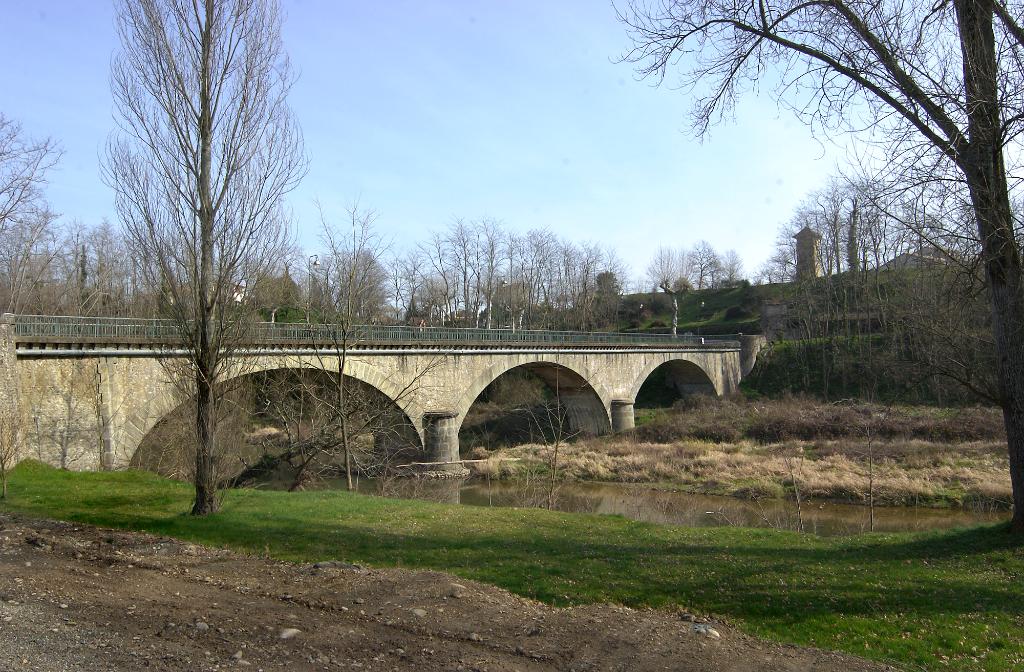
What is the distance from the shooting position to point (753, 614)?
6.71 metres

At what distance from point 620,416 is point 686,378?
43.2 feet

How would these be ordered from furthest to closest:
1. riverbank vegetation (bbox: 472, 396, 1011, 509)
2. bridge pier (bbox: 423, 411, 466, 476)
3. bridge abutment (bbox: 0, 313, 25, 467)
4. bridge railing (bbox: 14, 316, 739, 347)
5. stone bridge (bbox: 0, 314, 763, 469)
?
bridge pier (bbox: 423, 411, 466, 476) → riverbank vegetation (bbox: 472, 396, 1011, 509) → bridge railing (bbox: 14, 316, 739, 347) → stone bridge (bbox: 0, 314, 763, 469) → bridge abutment (bbox: 0, 313, 25, 467)

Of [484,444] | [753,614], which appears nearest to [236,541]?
[753,614]

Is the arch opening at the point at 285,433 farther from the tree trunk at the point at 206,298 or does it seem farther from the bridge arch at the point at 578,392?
the bridge arch at the point at 578,392

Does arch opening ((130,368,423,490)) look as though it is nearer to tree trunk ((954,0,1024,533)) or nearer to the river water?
the river water

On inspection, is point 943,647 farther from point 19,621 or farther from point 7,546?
point 7,546

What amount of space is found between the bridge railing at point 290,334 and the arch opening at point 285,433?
3.91 ft

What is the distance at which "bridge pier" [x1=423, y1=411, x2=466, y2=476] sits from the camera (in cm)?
2823

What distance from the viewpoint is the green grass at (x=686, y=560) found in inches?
248

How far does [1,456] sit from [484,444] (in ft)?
86.4

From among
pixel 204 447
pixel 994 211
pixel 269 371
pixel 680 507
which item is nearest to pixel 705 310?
pixel 680 507

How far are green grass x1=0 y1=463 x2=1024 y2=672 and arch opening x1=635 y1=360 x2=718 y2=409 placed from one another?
3705cm

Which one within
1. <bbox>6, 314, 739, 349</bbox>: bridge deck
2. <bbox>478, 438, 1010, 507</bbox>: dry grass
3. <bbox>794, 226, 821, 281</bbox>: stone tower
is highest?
<bbox>794, 226, 821, 281</bbox>: stone tower

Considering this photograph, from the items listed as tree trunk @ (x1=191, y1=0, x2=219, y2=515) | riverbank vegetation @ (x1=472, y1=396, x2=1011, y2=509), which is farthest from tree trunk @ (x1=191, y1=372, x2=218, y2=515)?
riverbank vegetation @ (x1=472, y1=396, x2=1011, y2=509)
